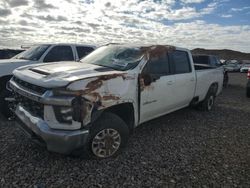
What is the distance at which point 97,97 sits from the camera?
377cm

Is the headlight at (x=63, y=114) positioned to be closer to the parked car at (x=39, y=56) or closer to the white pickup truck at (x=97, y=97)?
the white pickup truck at (x=97, y=97)

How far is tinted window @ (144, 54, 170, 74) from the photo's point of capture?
4876 millimetres

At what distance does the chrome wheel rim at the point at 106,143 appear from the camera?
4039 mm

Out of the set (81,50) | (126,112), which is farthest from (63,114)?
(81,50)

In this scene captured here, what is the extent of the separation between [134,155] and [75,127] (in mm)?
1295

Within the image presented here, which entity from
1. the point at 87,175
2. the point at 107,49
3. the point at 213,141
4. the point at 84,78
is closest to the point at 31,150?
the point at 87,175

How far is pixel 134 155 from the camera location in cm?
447

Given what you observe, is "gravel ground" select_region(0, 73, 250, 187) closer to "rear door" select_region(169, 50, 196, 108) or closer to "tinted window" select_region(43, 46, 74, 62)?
"rear door" select_region(169, 50, 196, 108)

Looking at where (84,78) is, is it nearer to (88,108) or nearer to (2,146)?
(88,108)

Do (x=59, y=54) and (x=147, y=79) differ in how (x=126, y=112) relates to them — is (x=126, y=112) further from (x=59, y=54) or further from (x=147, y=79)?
(x=59, y=54)

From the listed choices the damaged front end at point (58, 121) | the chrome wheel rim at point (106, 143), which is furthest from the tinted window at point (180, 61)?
the damaged front end at point (58, 121)

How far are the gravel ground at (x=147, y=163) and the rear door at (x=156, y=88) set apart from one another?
588 mm

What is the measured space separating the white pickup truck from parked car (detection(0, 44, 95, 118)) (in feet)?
6.61

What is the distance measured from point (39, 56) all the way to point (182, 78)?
403cm
